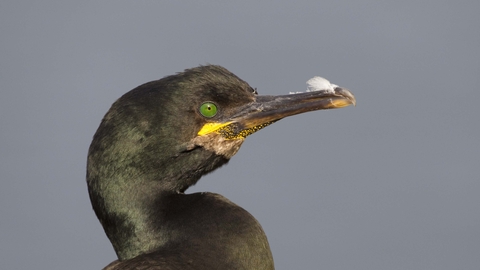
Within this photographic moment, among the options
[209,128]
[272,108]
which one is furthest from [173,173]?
[272,108]

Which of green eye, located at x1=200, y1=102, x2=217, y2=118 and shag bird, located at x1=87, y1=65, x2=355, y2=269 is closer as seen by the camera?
shag bird, located at x1=87, y1=65, x2=355, y2=269

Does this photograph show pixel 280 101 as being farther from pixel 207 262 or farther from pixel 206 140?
pixel 207 262

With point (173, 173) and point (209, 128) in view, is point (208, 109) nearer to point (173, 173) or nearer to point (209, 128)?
point (209, 128)

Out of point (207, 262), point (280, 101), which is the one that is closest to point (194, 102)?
point (280, 101)

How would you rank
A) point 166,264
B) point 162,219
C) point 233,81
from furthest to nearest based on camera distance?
1. point 233,81
2. point 162,219
3. point 166,264

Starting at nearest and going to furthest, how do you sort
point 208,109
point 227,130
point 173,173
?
1. point 173,173
2. point 208,109
3. point 227,130

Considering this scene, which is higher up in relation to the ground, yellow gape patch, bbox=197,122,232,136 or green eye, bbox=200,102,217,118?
green eye, bbox=200,102,217,118

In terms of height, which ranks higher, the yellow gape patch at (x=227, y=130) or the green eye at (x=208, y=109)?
the green eye at (x=208, y=109)
